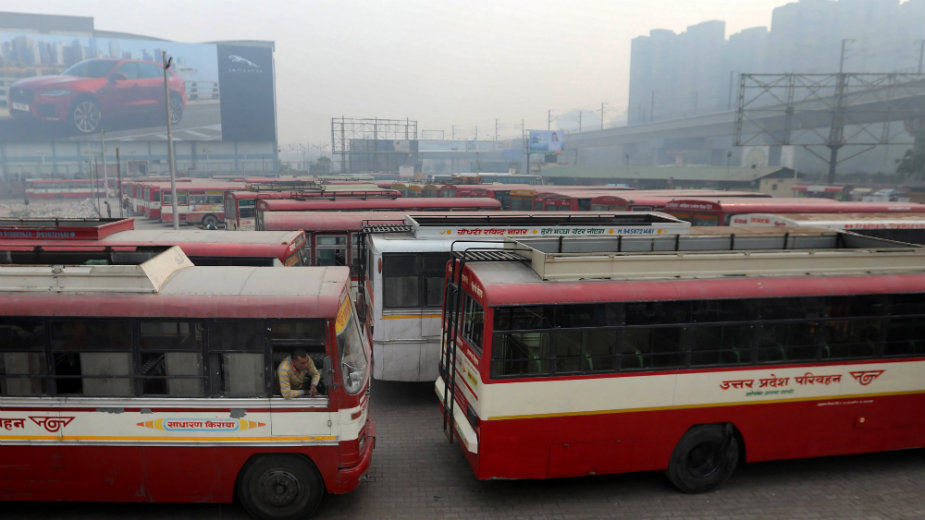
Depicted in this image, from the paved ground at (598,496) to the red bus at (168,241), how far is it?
4.85 m

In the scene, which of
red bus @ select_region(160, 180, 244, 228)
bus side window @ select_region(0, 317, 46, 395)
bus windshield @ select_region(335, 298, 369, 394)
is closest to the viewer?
bus side window @ select_region(0, 317, 46, 395)

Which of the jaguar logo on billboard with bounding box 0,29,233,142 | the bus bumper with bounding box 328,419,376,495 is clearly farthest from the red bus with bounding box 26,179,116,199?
the bus bumper with bounding box 328,419,376,495

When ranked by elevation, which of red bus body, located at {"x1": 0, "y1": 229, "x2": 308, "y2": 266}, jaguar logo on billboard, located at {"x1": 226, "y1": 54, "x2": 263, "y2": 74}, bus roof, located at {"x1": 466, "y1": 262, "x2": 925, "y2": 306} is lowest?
red bus body, located at {"x1": 0, "y1": 229, "x2": 308, "y2": 266}

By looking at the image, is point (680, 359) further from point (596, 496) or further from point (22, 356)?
point (22, 356)

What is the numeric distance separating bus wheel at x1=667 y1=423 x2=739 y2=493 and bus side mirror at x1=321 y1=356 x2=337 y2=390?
4.34m

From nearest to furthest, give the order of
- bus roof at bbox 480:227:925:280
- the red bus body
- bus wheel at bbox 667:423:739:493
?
bus roof at bbox 480:227:925:280
bus wheel at bbox 667:423:739:493
the red bus body

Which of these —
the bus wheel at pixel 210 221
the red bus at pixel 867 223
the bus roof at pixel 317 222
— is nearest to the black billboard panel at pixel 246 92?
the bus wheel at pixel 210 221

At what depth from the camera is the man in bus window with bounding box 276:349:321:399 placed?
652 cm

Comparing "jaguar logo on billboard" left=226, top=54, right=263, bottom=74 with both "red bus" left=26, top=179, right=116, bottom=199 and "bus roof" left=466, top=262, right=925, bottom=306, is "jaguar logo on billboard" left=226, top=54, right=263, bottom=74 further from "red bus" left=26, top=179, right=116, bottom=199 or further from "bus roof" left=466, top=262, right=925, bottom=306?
"bus roof" left=466, top=262, right=925, bottom=306

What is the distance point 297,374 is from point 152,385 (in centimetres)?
154

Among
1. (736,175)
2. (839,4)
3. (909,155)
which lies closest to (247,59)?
(736,175)

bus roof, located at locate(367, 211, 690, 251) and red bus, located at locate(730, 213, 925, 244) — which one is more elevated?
bus roof, located at locate(367, 211, 690, 251)

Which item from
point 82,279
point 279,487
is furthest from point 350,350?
point 82,279

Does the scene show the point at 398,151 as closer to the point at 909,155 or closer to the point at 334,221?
the point at 909,155
